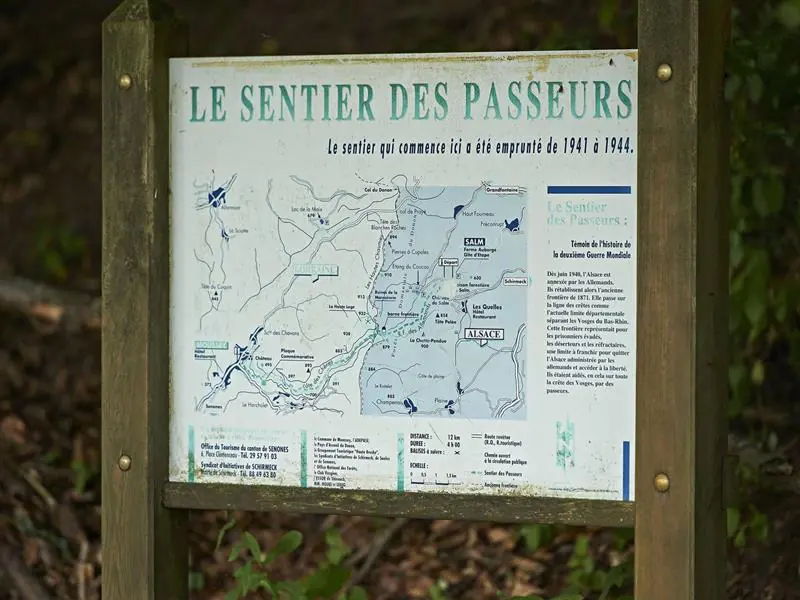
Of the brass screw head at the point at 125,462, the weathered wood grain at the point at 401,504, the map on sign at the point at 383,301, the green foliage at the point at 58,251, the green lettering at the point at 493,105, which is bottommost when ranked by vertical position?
the weathered wood grain at the point at 401,504

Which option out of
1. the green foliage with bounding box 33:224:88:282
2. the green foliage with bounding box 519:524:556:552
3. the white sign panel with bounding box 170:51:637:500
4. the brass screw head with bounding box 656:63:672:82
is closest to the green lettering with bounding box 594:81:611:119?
the white sign panel with bounding box 170:51:637:500

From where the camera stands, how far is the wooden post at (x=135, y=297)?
2.26 metres

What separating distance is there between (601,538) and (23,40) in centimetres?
247

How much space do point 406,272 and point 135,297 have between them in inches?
17.9

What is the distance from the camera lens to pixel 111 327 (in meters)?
2.29

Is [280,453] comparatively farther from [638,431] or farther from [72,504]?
[72,504]

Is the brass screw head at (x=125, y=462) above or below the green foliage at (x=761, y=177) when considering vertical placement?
below

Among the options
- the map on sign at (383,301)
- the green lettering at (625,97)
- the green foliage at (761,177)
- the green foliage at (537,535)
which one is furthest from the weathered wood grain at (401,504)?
the green foliage at (537,535)

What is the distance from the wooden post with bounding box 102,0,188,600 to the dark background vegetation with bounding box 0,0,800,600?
1.22 meters

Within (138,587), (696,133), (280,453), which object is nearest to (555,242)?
(696,133)

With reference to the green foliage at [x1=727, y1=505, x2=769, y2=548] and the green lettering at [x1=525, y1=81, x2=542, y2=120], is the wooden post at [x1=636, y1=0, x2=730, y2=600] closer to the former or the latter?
the green lettering at [x1=525, y1=81, x2=542, y2=120]

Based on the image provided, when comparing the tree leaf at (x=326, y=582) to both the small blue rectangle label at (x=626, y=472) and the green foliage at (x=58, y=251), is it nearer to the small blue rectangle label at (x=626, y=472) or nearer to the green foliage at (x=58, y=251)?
the small blue rectangle label at (x=626, y=472)

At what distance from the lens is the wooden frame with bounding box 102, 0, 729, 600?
204cm

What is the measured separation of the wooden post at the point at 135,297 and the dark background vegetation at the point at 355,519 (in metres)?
1.22
